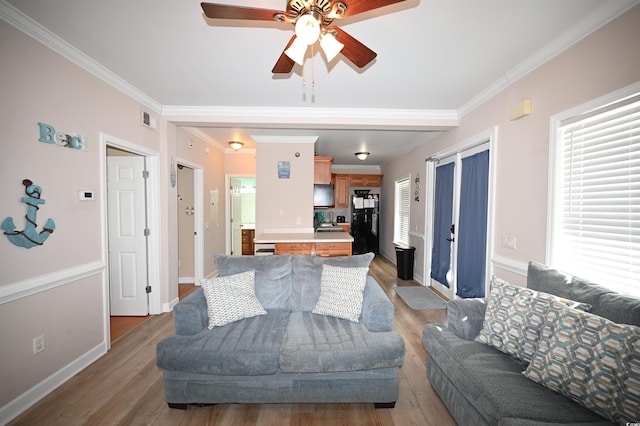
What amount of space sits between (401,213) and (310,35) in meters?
5.49

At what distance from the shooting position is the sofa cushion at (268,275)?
2.36 m

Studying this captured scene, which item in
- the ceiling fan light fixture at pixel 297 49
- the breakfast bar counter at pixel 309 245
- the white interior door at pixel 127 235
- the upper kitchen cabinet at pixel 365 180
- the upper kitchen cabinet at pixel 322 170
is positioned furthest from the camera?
the upper kitchen cabinet at pixel 365 180

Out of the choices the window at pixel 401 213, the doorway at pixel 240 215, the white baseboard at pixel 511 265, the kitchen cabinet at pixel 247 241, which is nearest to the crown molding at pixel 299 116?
the white baseboard at pixel 511 265

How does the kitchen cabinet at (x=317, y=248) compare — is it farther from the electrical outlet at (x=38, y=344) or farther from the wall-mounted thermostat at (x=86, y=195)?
the electrical outlet at (x=38, y=344)

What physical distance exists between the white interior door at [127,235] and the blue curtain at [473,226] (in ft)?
13.6

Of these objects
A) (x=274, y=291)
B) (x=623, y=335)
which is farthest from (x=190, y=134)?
(x=623, y=335)

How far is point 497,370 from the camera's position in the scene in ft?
4.86

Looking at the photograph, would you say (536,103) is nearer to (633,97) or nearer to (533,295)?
(633,97)

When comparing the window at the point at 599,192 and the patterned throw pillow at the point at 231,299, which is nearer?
the window at the point at 599,192

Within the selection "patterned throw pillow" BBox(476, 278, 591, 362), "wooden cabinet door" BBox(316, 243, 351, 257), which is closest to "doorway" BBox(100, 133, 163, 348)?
"wooden cabinet door" BBox(316, 243, 351, 257)

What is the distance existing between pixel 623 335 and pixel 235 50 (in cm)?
303

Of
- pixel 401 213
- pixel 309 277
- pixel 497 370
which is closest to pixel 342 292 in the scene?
pixel 309 277

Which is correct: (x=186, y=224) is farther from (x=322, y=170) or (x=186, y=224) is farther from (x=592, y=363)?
(x=592, y=363)

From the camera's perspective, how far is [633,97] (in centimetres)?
156
